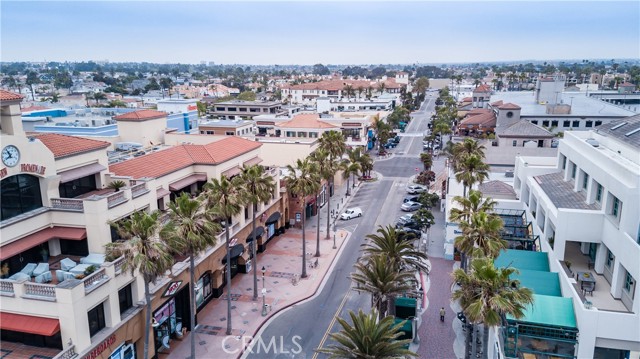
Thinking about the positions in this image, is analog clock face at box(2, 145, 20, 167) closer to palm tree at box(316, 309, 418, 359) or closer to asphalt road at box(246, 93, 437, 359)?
asphalt road at box(246, 93, 437, 359)

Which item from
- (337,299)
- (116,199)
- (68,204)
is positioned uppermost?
(68,204)

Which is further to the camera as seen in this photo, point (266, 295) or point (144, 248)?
point (266, 295)

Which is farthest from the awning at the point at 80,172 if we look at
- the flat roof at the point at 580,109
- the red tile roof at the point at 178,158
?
the flat roof at the point at 580,109

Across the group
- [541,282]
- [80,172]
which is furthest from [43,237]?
[541,282]

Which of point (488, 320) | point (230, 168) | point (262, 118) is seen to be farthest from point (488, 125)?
point (488, 320)

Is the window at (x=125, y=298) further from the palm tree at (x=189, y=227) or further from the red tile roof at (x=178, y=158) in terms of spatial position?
the red tile roof at (x=178, y=158)

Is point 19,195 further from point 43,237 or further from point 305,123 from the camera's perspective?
point 305,123

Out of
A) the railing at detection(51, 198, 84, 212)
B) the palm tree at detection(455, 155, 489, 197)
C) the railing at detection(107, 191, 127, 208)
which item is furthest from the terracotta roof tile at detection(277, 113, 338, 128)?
the railing at detection(51, 198, 84, 212)
